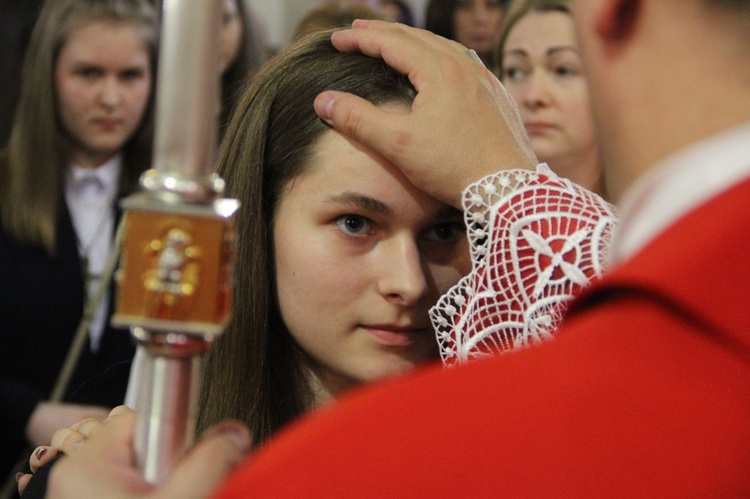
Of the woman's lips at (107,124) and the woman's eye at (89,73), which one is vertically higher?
the woman's eye at (89,73)

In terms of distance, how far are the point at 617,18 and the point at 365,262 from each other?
76cm

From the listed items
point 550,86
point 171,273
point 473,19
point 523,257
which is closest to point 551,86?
point 550,86

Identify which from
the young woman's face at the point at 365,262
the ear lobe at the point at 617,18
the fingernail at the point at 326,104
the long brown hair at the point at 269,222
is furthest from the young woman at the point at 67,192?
the ear lobe at the point at 617,18

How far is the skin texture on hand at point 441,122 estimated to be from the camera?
45.4 inches

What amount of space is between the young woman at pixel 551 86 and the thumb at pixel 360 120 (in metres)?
1.10

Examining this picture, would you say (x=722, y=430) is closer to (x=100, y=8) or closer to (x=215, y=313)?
(x=215, y=313)

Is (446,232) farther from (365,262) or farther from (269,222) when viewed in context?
(269,222)

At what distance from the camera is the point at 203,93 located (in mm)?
588

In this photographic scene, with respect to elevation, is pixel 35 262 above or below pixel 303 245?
below

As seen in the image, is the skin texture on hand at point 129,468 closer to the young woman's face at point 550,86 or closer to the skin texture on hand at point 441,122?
the skin texture on hand at point 441,122

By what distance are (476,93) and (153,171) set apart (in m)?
0.68

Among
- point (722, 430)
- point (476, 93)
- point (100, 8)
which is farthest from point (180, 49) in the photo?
point (100, 8)

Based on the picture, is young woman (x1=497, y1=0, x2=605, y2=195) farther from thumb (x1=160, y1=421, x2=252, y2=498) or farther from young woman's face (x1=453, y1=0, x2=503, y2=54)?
thumb (x1=160, y1=421, x2=252, y2=498)

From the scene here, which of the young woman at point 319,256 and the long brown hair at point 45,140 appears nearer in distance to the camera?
the young woman at point 319,256
